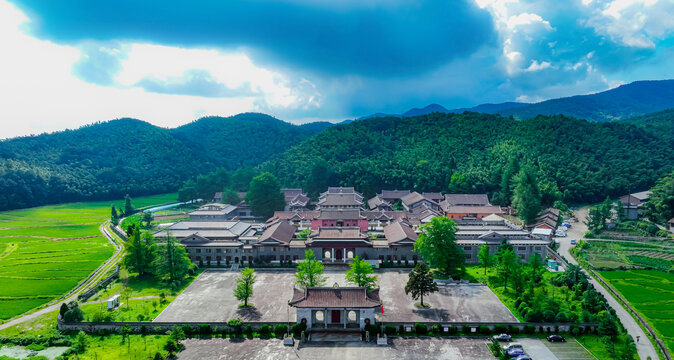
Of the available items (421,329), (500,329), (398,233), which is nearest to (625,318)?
(500,329)

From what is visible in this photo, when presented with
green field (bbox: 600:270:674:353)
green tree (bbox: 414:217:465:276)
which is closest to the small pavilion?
green tree (bbox: 414:217:465:276)

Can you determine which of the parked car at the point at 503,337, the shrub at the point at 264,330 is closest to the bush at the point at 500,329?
the parked car at the point at 503,337

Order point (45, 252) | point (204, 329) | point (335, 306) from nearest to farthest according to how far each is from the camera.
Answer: point (204, 329)
point (335, 306)
point (45, 252)

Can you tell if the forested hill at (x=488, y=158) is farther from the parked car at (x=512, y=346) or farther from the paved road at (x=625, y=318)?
the parked car at (x=512, y=346)

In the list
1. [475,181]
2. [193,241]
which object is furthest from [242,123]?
[193,241]

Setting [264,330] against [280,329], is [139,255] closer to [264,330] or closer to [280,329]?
[264,330]

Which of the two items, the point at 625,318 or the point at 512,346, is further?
the point at 625,318

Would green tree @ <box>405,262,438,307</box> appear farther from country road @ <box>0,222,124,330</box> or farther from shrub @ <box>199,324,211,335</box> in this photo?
country road @ <box>0,222,124,330</box>
